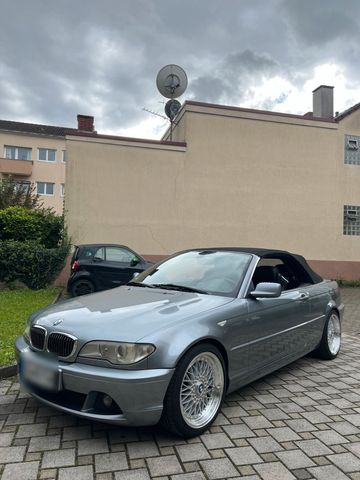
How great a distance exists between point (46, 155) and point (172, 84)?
27.9 metres

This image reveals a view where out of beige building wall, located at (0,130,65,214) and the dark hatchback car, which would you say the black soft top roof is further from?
beige building wall, located at (0,130,65,214)

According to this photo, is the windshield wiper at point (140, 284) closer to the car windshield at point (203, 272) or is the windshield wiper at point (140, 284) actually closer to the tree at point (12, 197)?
the car windshield at point (203, 272)

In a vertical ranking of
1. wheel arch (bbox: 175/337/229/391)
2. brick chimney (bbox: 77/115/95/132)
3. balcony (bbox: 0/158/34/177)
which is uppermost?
balcony (bbox: 0/158/34/177)

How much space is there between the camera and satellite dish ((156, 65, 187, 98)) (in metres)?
16.4

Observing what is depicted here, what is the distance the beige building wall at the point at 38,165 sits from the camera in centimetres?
3903

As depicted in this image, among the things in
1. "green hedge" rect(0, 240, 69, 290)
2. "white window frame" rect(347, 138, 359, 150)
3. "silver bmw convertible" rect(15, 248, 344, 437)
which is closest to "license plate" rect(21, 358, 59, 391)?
"silver bmw convertible" rect(15, 248, 344, 437)

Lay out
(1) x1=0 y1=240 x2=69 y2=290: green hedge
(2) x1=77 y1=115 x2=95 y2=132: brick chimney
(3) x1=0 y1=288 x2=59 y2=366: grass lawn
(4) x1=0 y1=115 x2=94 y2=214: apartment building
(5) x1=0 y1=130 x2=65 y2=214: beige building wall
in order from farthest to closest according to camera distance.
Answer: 1. (4) x1=0 y1=115 x2=94 y2=214: apartment building
2. (5) x1=0 y1=130 x2=65 y2=214: beige building wall
3. (2) x1=77 y1=115 x2=95 y2=132: brick chimney
4. (1) x1=0 y1=240 x2=69 y2=290: green hedge
5. (3) x1=0 y1=288 x2=59 y2=366: grass lawn

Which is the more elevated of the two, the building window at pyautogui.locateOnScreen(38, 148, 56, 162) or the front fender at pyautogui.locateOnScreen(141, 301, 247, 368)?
the building window at pyautogui.locateOnScreen(38, 148, 56, 162)

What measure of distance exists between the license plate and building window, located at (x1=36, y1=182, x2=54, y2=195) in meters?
39.3

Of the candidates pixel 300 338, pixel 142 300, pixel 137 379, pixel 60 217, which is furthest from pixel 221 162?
pixel 137 379

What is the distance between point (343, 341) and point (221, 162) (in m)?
9.46

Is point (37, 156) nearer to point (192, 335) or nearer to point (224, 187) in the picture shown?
point (224, 187)

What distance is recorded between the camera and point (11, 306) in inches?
328

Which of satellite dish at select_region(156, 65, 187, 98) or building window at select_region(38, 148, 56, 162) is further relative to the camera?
building window at select_region(38, 148, 56, 162)
